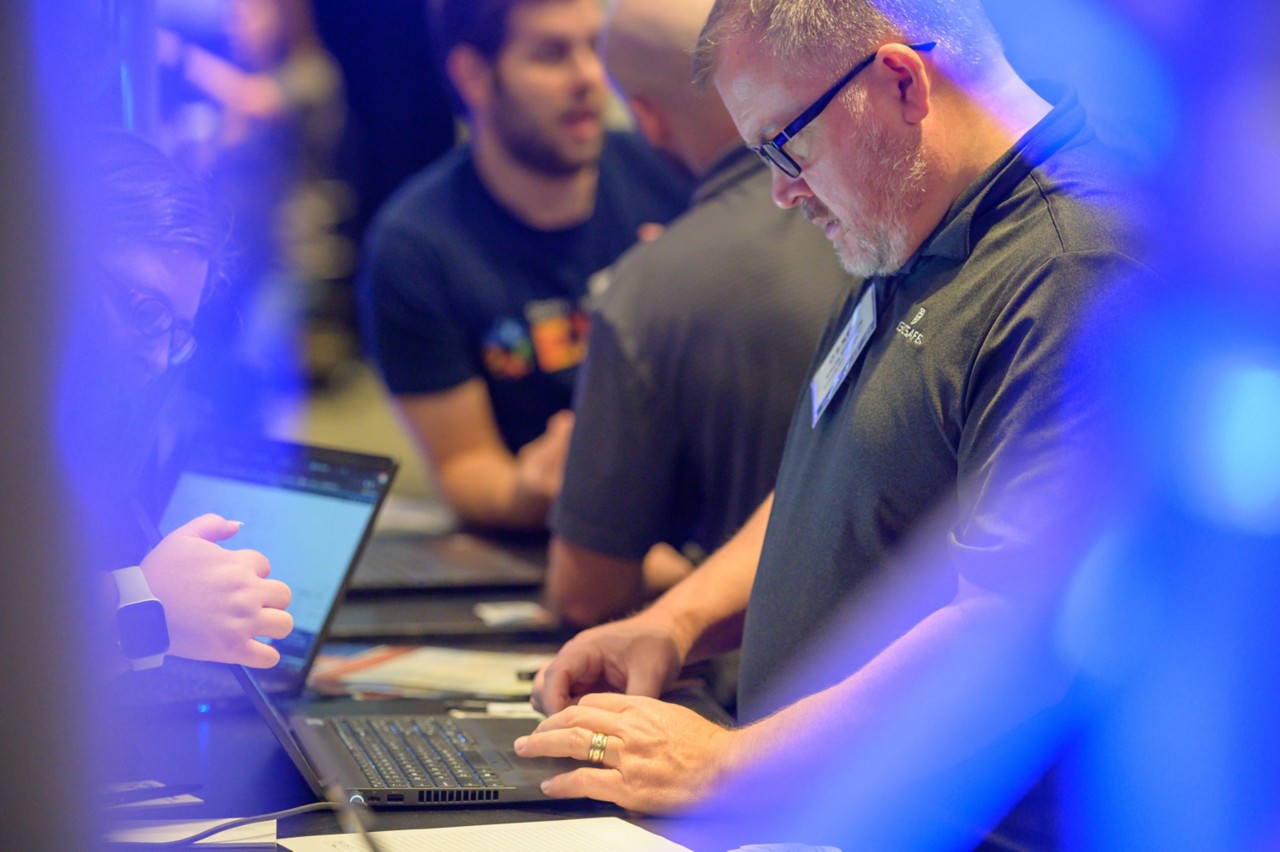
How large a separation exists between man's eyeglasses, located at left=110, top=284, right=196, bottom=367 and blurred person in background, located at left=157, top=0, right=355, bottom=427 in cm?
323

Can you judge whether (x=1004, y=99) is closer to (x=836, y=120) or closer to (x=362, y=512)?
(x=836, y=120)

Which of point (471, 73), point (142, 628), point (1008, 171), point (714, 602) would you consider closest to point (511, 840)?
point (142, 628)

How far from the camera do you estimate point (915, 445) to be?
1.07 metres

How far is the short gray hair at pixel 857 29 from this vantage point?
1.07m

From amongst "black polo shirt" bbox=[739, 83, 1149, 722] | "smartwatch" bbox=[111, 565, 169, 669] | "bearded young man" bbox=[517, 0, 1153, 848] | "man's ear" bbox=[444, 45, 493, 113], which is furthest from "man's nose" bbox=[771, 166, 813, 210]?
"man's ear" bbox=[444, 45, 493, 113]

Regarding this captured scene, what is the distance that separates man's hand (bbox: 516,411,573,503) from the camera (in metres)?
2.24

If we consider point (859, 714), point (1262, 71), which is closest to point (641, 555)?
point (859, 714)

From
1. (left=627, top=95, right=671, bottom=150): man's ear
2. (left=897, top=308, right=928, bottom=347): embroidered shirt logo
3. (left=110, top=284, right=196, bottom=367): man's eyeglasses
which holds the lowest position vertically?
(left=897, top=308, right=928, bottom=347): embroidered shirt logo

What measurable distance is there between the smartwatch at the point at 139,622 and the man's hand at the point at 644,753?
0.36 meters

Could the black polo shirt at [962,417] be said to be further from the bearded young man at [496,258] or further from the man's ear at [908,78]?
the bearded young man at [496,258]

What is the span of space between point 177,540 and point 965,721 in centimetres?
63

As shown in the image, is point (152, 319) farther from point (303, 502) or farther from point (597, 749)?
point (597, 749)

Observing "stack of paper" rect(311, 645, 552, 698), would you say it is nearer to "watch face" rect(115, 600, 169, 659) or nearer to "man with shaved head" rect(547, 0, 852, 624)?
"man with shaved head" rect(547, 0, 852, 624)

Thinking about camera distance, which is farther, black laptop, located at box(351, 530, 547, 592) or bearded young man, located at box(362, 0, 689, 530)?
bearded young man, located at box(362, 0, 689, 530)
